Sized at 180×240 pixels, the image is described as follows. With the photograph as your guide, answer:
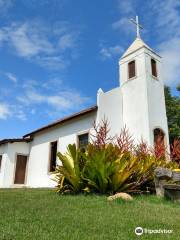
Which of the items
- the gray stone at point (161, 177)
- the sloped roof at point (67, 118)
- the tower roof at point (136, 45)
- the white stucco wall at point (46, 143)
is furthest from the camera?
the tower roof at point (136, 45)

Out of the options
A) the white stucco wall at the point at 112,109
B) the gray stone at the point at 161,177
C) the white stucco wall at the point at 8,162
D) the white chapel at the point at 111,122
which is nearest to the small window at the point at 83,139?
the white chapel at the point at 111,122

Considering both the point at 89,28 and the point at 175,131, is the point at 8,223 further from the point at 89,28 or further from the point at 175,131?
the point at 175,131

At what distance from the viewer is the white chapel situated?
1582 cm

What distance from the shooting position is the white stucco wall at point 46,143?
669 inches

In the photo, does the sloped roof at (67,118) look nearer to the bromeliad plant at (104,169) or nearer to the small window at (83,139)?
the small window at (83,139)

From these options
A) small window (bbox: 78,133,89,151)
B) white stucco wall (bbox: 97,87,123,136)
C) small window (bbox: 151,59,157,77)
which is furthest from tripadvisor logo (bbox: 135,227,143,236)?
small window (bbox: 151,59,157,77)

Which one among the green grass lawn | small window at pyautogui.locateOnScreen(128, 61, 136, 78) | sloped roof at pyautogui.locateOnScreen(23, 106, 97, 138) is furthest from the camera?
small window at pyautogui.locateOnScreen(128, 61, 136, 78)

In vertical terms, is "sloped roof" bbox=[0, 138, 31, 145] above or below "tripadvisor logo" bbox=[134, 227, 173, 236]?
above

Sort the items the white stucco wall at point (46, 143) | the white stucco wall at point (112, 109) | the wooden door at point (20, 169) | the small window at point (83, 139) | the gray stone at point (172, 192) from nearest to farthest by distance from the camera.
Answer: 1. the gray stone at point (172, 192)
2. the white stucco wall at point (112, 109)
3. the small window at point (83, 139)
4. the white stucco wall at point (46, 143)
5. the wooden door at point (20, 169)

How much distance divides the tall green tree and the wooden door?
485 inches

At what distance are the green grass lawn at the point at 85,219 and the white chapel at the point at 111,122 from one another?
8.18 m

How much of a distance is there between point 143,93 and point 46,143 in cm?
799

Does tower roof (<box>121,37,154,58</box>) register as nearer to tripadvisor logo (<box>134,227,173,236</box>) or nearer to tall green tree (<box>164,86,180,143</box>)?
tall green tree (<box>164,86,180,143</box>)

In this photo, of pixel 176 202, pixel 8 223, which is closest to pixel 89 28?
pixel 176 202
